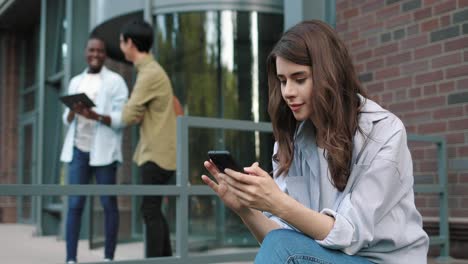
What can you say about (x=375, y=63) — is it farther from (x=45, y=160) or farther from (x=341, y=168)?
(x=45, y=160)

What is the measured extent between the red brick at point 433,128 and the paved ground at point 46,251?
90 cm

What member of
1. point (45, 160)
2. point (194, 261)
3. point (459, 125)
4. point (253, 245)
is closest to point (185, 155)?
point (194, 261)

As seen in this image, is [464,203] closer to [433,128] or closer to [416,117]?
[433,128]

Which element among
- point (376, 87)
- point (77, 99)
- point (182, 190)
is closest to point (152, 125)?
point (77, 99)

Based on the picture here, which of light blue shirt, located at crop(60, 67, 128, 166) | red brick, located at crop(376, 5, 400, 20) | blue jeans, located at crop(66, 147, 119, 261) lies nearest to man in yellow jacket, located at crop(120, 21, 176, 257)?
light blue shirt, located at crop(60, 67, 128, 166)

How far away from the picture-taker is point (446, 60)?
14.1ft

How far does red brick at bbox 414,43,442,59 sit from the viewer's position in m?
4.34

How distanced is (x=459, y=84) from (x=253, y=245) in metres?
2.37

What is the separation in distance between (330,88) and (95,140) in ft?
9.07

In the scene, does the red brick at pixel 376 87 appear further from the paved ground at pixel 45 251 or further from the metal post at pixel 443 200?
the paved ground at pixel 45 251

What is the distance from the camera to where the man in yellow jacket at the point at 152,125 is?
Result: 12.8 feet

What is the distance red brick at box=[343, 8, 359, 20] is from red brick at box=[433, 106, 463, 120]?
42.4 inches

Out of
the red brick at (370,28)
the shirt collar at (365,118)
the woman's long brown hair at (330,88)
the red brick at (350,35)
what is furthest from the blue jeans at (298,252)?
the red brick at (350,35)

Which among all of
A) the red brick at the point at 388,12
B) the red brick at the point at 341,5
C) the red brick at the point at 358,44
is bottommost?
the red brick at the point at 358,44
